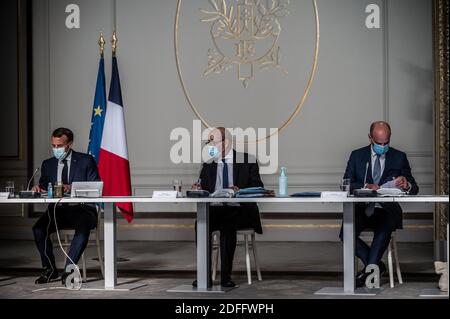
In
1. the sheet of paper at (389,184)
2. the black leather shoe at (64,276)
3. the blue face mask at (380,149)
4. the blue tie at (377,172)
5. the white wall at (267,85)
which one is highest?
the white wall at (267,85)

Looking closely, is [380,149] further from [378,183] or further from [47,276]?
[47,276]

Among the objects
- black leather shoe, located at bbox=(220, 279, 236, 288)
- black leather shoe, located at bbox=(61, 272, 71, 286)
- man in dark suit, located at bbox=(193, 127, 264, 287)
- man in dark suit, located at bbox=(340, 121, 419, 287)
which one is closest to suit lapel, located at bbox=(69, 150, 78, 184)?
black leather shoe, located at bbox=(61, 272, 71, 286)

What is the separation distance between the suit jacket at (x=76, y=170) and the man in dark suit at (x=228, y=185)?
0.81m

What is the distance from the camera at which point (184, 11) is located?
9188 mm

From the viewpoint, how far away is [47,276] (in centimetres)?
622

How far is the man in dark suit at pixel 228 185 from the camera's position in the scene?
19.5 feet

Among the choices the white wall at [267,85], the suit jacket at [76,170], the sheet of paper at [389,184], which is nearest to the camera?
the sheet of paper at [389,184]

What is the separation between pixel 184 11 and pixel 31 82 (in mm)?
1822

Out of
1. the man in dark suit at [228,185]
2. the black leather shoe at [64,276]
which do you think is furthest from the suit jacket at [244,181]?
the black leather shoe at [64,276]

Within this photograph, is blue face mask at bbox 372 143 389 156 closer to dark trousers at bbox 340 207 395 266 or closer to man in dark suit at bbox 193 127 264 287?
dark trousers at bbox 340 207 395 266

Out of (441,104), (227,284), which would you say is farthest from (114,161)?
(441,104)

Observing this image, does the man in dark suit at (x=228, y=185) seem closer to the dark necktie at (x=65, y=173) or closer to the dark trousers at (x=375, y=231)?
the dark trousers at (x=375, y=231)

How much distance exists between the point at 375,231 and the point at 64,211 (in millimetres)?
2173

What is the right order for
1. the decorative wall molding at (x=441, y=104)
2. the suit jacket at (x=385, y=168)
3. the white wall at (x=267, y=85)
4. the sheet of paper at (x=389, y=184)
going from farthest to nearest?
the white wall at (x=267, y=85) → the decorative wall molding at (x=441, y=104) → the suit jacket at (x=385, y=168) → the sheet of paper at (x=389, y=184)
